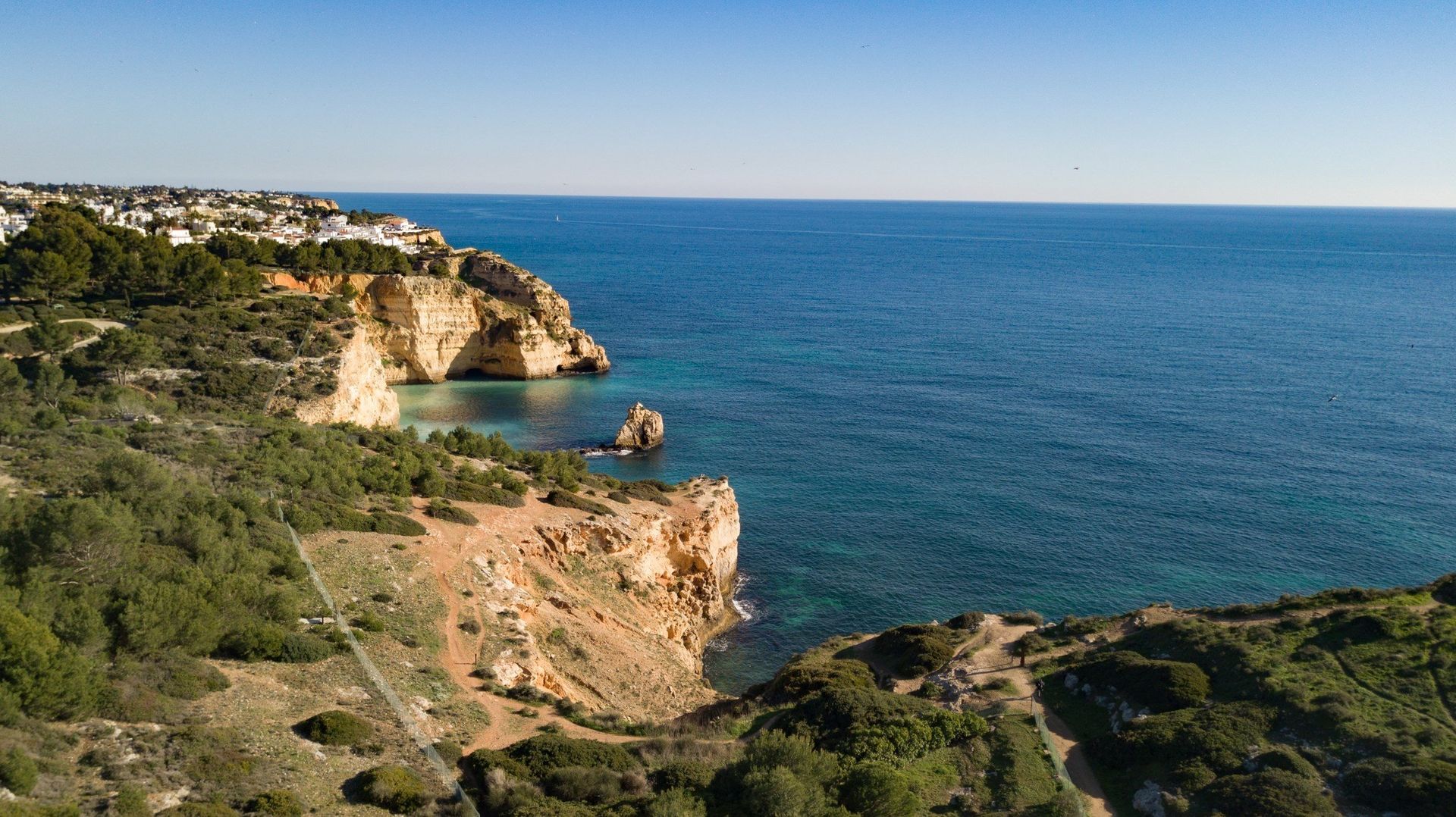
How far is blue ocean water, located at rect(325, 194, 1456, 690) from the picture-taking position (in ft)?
142

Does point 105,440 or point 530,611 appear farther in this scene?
point 105,440

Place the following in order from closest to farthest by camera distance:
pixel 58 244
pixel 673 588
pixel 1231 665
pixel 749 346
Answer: pixel 1231 665 < pixel 673 588 < pixel 58 244 < pixel 749 346

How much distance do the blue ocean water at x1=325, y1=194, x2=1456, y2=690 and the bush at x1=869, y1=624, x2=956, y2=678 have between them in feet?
22.5

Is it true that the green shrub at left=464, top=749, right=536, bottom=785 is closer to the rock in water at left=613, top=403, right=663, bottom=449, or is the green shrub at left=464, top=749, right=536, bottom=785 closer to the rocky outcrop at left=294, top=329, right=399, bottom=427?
the rocky outcrop at left=294, top=329, right=399, bottom=427

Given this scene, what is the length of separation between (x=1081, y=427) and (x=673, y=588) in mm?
39336

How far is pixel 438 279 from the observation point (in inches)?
3113

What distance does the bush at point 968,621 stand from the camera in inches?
1304

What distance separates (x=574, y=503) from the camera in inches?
1544

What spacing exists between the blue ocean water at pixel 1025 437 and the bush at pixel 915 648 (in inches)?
270

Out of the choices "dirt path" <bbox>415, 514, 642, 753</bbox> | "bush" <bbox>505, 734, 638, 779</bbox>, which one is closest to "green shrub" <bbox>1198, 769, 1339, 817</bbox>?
"bush" <bbox>505, 734, 638, 779</bbox>

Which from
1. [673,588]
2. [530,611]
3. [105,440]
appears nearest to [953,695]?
[530,611]

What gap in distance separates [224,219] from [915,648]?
350ft

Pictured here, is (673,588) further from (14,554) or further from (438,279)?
(438,279)

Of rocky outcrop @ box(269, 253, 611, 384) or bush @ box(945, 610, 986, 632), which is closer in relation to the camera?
bush @ box(945, 610, 986, 632)
